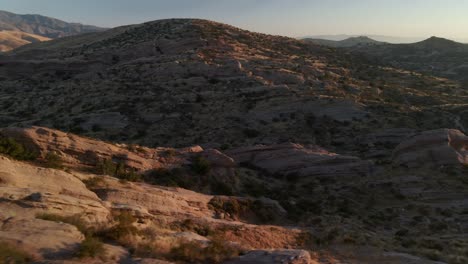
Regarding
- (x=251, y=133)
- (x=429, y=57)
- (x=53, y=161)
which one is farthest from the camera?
(x=429, y=57)

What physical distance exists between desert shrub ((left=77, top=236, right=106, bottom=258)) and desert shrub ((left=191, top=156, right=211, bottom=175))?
13076 millimetres

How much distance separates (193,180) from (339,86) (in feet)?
124

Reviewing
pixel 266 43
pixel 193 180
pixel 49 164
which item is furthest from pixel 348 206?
pixel 266 43

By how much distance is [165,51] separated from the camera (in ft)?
236

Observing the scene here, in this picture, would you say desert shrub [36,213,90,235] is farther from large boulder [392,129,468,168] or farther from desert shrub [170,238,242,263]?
large boulder [392,129,468,168]

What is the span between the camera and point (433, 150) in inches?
1202

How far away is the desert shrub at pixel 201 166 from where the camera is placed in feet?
78.2

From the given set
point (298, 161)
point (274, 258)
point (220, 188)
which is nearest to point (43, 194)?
point (274, 258)

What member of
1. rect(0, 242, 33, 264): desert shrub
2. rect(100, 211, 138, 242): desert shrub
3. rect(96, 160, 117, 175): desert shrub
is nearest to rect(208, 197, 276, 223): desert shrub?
rect(96, 160, 117, 175): desert shrub

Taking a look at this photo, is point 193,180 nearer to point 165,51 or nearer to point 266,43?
point 165,51

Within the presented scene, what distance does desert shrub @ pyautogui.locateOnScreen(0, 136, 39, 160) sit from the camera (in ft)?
57.7

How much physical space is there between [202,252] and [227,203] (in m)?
8.03

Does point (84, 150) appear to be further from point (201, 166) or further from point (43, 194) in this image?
point (43, 194)

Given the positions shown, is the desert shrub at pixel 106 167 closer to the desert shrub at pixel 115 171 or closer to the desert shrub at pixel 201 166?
the desert shrub at pixel 115 171
